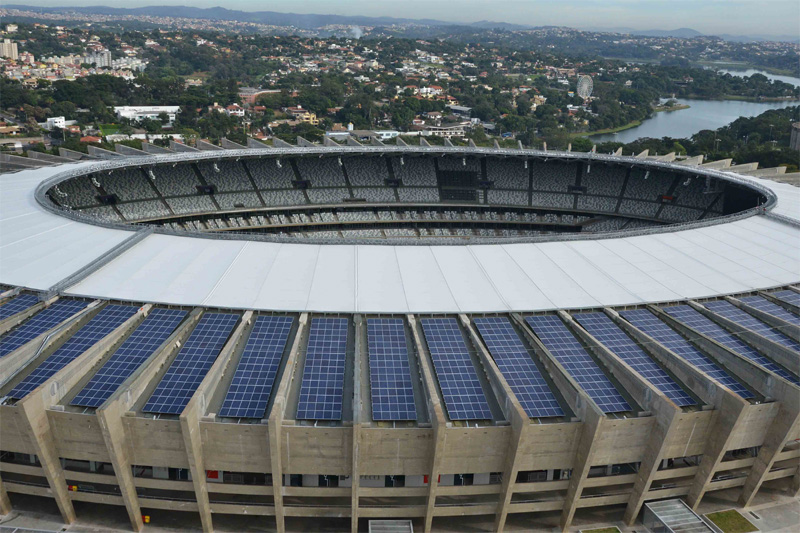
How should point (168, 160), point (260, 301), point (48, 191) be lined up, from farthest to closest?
point (168, 160)
point (48, 191)
point (260, 301)

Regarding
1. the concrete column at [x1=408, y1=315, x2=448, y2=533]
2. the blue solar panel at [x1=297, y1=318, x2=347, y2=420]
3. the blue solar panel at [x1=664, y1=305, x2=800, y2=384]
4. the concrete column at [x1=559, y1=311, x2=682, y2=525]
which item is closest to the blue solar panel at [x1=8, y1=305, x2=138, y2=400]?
the blue solar panel at [x1=297, y1=318, x2=347, y2=420]

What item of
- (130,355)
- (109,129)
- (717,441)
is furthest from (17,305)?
→ (109,129)

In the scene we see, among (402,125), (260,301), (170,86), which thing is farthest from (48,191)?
(170,86)

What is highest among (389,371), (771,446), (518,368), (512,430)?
(512,430)

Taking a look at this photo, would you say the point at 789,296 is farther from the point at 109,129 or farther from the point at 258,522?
the point at 109,129

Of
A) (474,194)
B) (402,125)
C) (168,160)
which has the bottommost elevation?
(402,125)

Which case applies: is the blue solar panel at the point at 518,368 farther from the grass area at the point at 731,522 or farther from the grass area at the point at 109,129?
the grass area at the point at 109,129

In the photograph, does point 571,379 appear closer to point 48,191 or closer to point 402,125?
point 48,191
